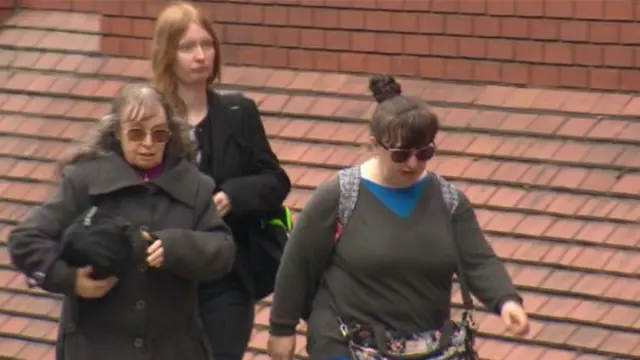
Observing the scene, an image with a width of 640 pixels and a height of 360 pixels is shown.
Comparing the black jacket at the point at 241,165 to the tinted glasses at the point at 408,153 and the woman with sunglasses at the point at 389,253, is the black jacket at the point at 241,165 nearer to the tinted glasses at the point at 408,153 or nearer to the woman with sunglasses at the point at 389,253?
the woman with sunglasses at the point at 389,253

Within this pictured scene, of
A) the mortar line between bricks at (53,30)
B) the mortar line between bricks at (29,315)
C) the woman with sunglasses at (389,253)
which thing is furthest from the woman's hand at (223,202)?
the mortar line between bricks at (53,30)

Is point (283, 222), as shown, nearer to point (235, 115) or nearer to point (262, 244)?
point (262, 244)

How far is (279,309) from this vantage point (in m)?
5.56

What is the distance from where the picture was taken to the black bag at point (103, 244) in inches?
206

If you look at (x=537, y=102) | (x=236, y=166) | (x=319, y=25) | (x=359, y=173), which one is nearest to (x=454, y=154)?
(x=537, y=102)

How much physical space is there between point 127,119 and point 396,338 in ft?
3.46

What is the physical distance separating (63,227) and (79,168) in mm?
200

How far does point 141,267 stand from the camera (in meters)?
5.38

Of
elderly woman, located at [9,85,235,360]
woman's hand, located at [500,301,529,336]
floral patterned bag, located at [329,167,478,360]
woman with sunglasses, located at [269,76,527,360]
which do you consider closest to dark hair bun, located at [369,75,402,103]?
woman with sunglasses, located at [269,76,527,360]

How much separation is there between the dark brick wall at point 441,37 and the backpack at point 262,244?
233cm

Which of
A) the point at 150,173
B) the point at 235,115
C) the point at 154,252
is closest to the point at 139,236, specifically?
the point at 154,252

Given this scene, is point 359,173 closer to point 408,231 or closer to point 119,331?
point 408,231

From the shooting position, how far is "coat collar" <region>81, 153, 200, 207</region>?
5.46 metres

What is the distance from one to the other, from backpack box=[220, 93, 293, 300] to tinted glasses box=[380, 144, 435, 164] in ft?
3.18
